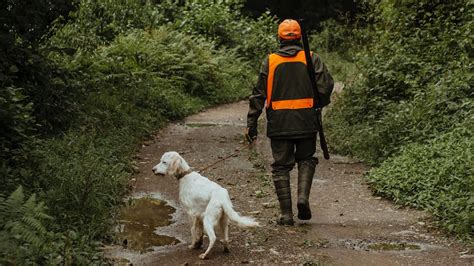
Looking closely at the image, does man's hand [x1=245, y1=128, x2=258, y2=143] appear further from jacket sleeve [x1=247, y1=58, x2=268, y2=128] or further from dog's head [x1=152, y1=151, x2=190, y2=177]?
dog's head [x1=152, y1=151, x2=190, y2=177]

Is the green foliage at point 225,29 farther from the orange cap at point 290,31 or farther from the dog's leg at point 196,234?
the dog's leg at point 196,234

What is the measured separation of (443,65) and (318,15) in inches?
1093

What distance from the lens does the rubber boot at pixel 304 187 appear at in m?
7.42

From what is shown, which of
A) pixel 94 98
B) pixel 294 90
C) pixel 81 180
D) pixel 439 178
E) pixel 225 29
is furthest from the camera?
pixel 225 29

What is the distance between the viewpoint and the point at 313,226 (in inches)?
295

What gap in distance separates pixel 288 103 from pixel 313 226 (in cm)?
148

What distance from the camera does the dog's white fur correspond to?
612 centimetres

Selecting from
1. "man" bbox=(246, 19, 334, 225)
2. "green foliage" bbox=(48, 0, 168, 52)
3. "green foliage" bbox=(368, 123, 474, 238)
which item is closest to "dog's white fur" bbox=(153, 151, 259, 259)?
"man" bbox=(246, 19, 334, 225)

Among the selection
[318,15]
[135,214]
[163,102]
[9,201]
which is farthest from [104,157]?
[318,15]

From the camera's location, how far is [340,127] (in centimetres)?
1306

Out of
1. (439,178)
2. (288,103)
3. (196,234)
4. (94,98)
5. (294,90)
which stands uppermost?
(294,90)

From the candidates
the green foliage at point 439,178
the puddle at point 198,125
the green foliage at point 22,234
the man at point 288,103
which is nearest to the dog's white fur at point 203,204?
the man at point 288,103

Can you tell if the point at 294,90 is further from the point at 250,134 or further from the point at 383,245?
the point at 383,245

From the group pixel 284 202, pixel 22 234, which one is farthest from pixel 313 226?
pixel 22 234
